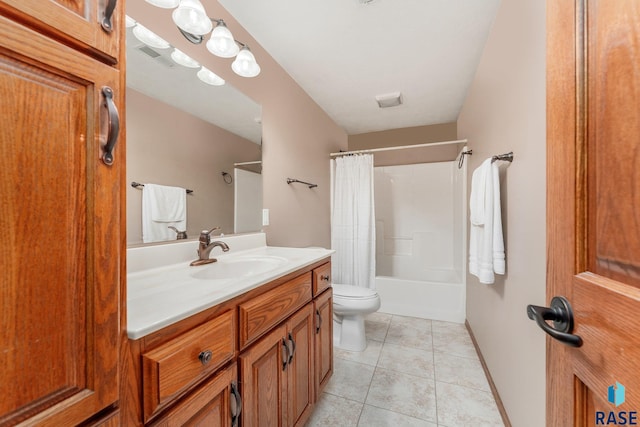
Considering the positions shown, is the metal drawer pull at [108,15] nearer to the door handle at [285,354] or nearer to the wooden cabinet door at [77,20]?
the wooden cabinet door at [77,20]

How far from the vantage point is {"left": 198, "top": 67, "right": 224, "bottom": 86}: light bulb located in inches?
53.1

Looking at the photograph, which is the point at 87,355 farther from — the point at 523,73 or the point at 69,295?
the point at 523,73

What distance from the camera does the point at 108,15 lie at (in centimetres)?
47

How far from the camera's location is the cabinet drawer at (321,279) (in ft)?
4.43

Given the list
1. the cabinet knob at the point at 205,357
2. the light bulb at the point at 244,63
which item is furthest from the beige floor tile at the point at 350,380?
the light bulb at the point at 244,63

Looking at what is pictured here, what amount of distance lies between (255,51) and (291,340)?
5.95 ft

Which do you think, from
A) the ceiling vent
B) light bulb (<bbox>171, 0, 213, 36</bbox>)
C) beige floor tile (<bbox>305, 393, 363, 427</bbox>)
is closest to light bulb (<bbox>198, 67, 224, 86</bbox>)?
light bulb (<bbox>171, 0, 213, 36</bbox>)

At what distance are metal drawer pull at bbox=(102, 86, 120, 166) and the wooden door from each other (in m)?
0.86

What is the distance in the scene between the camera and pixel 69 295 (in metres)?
0.42

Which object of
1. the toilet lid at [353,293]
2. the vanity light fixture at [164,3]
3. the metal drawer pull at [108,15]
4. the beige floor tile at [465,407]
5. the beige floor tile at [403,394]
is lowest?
the beige floor tile at [403,394]

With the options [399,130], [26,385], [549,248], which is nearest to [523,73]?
[549,248]

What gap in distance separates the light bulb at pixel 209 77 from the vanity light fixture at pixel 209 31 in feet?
0.32

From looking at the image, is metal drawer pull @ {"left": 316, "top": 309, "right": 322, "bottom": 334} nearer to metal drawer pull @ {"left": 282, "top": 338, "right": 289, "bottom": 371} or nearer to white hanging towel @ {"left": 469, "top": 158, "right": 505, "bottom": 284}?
metal drawer pull @ {"left": 282, "top": 338, "right": 289, "bottom": 371}

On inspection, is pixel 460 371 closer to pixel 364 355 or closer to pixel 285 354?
pixel 364 355
